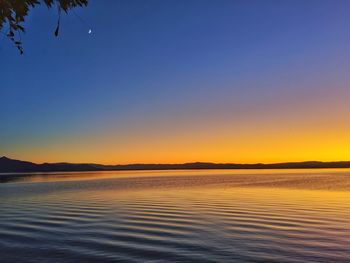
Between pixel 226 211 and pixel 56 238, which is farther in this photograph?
pixel 226 211

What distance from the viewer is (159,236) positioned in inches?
619

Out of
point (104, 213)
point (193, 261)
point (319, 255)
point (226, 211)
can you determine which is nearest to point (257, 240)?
point (319, 255)

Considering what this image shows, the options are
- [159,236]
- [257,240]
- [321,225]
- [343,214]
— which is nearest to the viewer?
[257,240]

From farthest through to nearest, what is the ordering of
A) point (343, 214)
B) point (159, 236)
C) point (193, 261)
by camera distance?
point (343, 214) → point (159, 236) → point (193, 261)

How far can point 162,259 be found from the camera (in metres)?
11.9

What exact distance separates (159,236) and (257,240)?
3880mm

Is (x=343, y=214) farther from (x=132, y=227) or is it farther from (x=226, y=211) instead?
(x=132, y=227)

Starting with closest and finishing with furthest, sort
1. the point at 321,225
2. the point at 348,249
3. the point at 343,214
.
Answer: the point at 348,249, the point at 321,225, the point at 343,214

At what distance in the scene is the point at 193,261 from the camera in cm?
1175

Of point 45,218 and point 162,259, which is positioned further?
point 45,218

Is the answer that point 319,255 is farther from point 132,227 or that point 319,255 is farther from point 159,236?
point 132,227

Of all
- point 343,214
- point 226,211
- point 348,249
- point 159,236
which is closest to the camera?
point 348,249

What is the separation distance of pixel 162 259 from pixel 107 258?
5.93ft

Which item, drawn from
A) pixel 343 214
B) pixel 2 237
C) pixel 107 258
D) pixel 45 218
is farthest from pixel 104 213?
pixel 343 214
